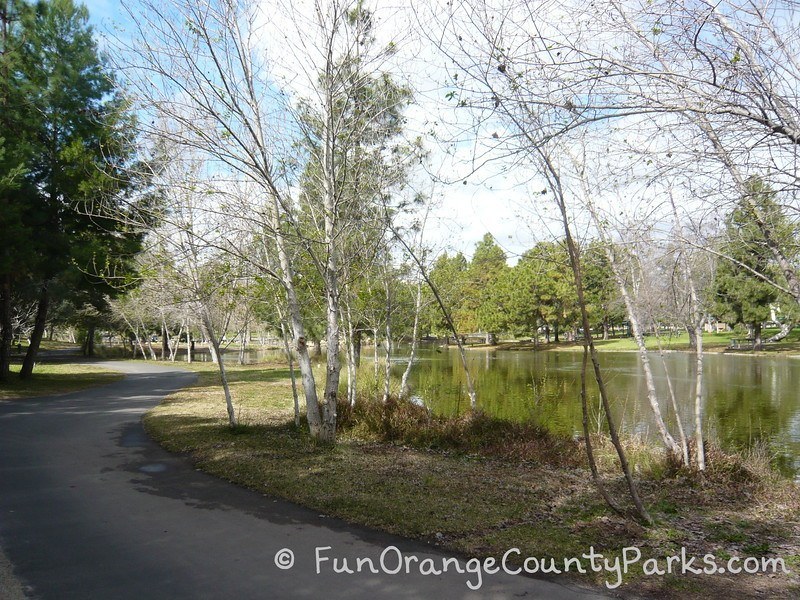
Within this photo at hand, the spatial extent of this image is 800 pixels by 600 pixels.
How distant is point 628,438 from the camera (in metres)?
10.1

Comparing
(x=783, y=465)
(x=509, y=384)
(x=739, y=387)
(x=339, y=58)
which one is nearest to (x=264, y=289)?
(x=339, y=58)

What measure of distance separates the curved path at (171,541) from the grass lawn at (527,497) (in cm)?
46

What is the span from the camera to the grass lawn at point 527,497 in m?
4.86

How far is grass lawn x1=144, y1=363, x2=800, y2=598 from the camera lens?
15.9ft

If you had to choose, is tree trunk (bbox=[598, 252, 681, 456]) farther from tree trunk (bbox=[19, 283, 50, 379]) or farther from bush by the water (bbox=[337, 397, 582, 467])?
tree trunk (bbox=[19, 283, 50, 379])

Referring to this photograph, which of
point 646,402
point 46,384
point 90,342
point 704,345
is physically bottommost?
point 646,402

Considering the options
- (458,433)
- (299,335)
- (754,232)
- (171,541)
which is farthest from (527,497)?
(299,335)

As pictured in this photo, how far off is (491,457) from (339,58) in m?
6.87

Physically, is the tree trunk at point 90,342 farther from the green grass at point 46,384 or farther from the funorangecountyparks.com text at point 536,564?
the funorangecountyparks.com text at point 536,564

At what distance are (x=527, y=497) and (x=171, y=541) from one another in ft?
12.7

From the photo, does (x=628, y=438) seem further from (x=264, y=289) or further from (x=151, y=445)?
(x=151, y=445)

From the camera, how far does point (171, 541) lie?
16.6 feet

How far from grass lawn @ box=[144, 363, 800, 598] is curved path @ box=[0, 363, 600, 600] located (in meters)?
0.46

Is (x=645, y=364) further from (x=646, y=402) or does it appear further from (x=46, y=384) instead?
(x=46, y=384)
